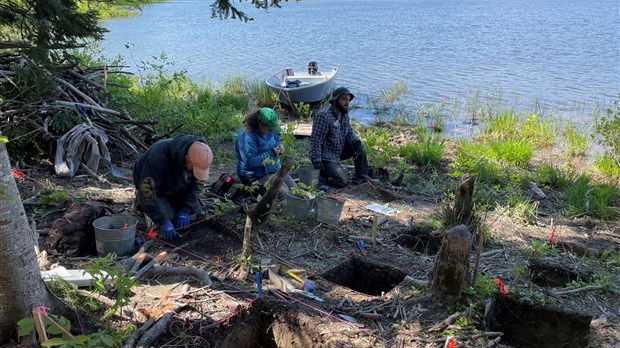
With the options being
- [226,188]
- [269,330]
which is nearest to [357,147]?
[226,188]

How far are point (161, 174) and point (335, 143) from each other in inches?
119

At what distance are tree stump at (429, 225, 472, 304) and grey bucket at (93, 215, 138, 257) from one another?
2.56m

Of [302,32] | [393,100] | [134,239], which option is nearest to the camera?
[134,239]

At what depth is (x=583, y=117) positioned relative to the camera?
42.0ft

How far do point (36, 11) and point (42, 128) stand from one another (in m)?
2.88

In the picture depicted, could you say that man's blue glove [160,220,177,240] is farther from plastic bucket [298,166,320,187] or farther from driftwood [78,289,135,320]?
plastic bucket [298,166,320,187]

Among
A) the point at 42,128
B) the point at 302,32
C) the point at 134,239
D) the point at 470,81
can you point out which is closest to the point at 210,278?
the point at 134,239

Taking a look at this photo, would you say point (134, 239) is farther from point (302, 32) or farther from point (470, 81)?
point (302, 32)

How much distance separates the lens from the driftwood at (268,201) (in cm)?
483

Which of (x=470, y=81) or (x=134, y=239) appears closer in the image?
(x=134, y=239)

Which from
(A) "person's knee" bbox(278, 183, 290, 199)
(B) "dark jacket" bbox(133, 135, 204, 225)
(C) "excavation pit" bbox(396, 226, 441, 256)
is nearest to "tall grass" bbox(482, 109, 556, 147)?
(C) "excavation pit" bbox(396, 226, 441, 256)

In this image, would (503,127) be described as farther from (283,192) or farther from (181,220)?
(181,220)

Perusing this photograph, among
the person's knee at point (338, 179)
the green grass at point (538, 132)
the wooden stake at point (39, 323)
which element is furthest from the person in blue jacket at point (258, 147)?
the green grass at point (538, 132)

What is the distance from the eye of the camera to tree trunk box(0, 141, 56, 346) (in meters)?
3.02
